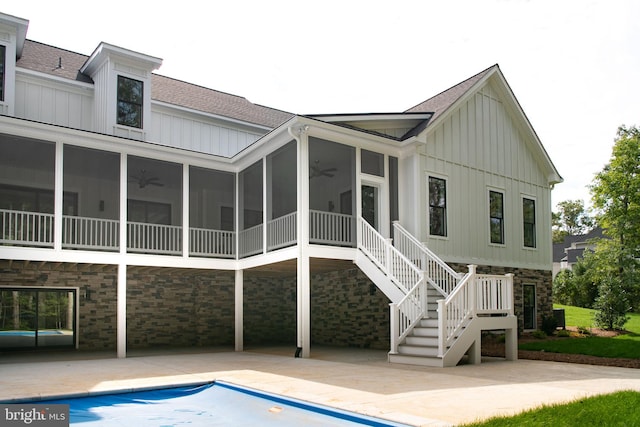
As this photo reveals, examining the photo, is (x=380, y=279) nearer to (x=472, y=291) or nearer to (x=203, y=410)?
(x=472, y=291)

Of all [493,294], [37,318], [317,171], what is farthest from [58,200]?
[493,294]

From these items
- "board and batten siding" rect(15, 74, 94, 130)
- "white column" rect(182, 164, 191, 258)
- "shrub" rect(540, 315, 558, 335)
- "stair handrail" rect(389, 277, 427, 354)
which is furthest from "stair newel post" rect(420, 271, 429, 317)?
"board and batten siding" rect(15, 74, 94, 130)

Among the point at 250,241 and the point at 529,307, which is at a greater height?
the point at 250,241

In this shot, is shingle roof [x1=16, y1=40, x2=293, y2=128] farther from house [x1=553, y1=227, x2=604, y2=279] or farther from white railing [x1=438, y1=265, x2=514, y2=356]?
house [x1=553, y1=227, x2=604, y2=279]

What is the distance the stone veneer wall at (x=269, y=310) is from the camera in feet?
66.2

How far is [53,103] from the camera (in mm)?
17359

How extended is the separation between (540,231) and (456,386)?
1214 centimetres

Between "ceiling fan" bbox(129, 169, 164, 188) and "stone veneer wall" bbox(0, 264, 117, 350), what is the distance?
2646 millimetres

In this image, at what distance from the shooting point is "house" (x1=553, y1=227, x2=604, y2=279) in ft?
181

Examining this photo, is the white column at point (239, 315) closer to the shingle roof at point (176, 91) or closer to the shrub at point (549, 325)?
the shingle roof at point (176, 91)

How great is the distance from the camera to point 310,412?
7.30 metres

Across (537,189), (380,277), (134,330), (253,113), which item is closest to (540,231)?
(537,189)

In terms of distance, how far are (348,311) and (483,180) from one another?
569 cm

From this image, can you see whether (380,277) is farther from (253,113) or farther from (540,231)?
(253,113)
